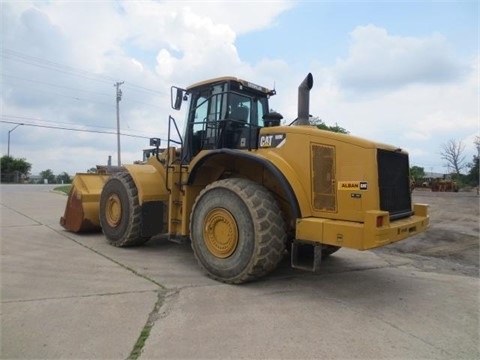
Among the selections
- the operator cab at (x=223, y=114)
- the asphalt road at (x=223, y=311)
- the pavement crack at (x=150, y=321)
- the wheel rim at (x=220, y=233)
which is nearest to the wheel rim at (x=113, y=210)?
the asphalt road at (x=223, y=311)

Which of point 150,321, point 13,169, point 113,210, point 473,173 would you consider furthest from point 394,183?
point 13,169

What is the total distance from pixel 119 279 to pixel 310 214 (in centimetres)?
254

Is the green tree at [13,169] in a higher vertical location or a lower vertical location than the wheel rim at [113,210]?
higher

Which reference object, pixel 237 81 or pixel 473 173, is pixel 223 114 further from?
pixel 473 173

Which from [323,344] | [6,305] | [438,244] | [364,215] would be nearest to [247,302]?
[323,344]

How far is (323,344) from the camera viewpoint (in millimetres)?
3479

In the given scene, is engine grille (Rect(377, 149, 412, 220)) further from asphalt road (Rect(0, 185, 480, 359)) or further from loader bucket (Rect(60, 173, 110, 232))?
loader bucket (Rect(60, 173, 110, 232))

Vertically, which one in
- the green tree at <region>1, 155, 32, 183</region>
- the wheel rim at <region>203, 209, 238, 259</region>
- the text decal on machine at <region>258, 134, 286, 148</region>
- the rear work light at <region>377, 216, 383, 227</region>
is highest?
the green tree at <region>1, 155, 32, 183</region>

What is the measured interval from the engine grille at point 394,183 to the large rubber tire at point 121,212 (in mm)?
4027

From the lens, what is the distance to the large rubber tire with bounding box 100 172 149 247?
6961 millimetres

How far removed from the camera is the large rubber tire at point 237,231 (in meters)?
4.80

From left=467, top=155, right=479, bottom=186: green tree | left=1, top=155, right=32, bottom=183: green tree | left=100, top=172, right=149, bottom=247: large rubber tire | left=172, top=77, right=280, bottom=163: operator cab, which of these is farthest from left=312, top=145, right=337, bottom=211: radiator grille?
left=1, top=155, right=32, bottom=183: green tree

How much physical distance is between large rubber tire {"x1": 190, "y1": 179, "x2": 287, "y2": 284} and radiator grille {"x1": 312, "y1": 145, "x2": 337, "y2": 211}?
1.74 ft

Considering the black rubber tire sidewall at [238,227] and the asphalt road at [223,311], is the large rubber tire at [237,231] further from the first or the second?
the asphalt road at [223,311]
